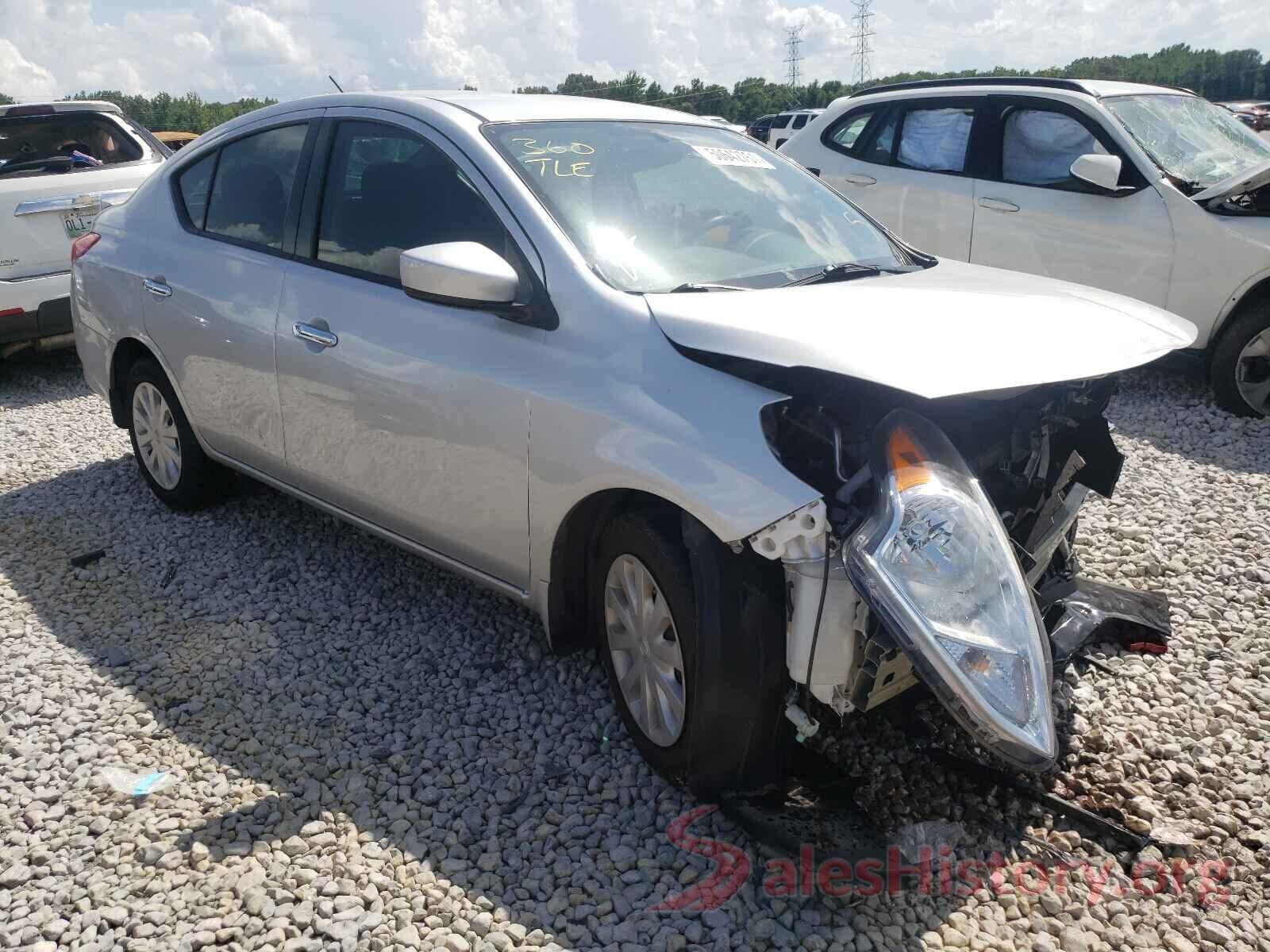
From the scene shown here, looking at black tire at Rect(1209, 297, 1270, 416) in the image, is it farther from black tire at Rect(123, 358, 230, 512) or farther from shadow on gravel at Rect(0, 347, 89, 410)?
shadow on gravel at Rect(0, 347, 89, 410)

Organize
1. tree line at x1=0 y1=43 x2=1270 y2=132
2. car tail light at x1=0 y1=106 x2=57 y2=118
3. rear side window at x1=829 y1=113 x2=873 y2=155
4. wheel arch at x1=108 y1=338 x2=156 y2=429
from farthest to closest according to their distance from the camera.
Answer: tree line at x1=0 y1=43 x2=1270 y2=132 < rear side window at x1=829 y1=113 x2=873 y2=155 < car tail light at x1=0 y1=106 x2=57 y2=118 < wheel arch at x1=108 y1=338 x2=156 y2=429

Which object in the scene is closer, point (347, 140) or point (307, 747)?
point (307, 747)

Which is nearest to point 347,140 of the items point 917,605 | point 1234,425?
point 917,605

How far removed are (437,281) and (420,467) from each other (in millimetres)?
723

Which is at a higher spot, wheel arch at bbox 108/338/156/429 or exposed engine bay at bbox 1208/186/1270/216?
exposed engine bay at bbox 1208/186/1270/216

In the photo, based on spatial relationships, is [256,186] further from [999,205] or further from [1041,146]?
[1041,146]

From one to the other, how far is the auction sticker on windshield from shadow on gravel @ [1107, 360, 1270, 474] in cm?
317

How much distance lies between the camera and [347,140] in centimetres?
377

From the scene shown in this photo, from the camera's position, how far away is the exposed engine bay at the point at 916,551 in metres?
2.19

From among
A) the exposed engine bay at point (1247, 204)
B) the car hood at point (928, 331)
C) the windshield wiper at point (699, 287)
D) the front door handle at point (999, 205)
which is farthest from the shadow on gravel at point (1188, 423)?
the windshield wiper at point (699, 287)

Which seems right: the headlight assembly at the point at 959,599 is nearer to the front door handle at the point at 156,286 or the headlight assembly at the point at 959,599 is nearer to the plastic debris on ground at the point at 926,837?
the plastic debris on ground at the point at 926,837

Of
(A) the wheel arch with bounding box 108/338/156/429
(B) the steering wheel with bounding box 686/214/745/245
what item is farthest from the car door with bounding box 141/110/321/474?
(B) the steering wheel with bounding box 686/214/745/245

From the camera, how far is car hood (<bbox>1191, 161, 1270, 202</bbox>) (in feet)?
18.9

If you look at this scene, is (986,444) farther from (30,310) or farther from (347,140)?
(30,310)
